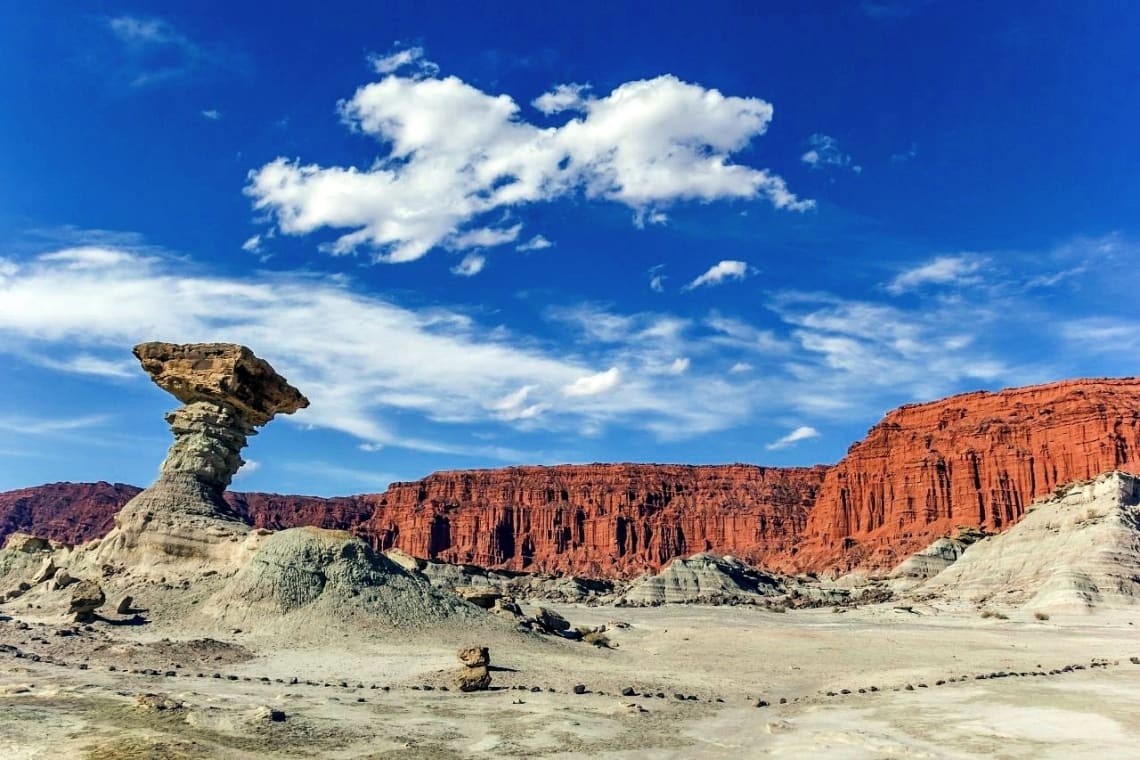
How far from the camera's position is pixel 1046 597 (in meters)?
50.4

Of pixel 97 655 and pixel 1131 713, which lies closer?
pixel 1131 713

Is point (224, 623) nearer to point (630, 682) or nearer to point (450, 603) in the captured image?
→ point (450, 603)

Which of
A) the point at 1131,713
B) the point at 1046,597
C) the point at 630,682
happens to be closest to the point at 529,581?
the point at 1046,597

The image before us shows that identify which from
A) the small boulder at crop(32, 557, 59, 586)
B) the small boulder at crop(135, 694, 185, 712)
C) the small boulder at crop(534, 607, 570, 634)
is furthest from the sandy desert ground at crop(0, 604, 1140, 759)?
the small boulder at crop(32, 557, 59, 586)

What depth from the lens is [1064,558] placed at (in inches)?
2231

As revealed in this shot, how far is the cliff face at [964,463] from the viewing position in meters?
125

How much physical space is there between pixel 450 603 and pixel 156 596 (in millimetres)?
10466

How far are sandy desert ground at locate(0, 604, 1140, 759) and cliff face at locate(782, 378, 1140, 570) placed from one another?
105209mm

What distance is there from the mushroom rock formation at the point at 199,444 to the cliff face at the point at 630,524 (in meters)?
146

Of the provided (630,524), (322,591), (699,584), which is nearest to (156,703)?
(322,591)

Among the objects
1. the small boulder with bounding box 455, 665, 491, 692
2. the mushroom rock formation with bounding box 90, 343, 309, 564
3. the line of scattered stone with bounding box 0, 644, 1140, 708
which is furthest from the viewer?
the mushroom rock formation with bounding box 90, 343, 309, 564

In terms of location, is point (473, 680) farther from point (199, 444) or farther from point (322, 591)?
point (199, 444)

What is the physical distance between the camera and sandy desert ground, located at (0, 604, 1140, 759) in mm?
13227

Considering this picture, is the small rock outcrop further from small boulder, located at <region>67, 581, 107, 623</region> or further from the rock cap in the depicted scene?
the rock cap
